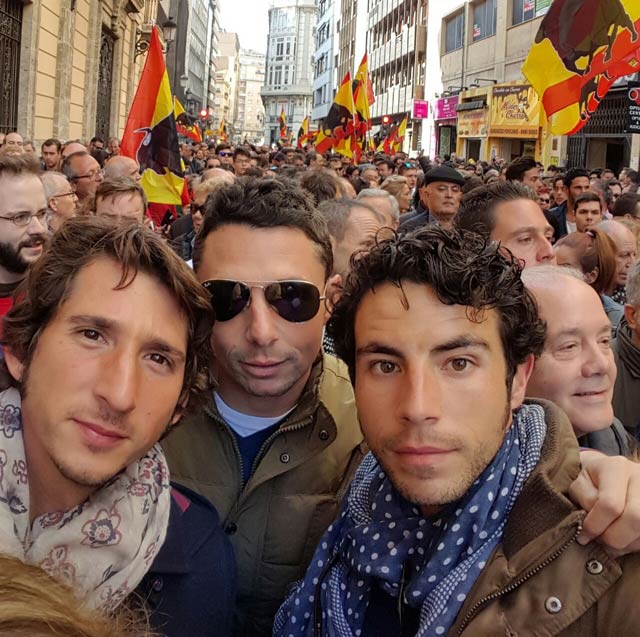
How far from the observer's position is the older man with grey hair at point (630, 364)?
3.44 m

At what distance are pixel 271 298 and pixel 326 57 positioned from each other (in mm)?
91756

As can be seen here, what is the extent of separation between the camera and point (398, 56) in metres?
47.9

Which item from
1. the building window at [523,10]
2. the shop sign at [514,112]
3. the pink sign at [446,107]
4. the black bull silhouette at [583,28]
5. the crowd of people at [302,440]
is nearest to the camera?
the crowd of people at [302,440]

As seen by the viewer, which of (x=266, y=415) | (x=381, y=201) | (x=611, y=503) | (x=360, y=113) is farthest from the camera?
(x=360, y=113)

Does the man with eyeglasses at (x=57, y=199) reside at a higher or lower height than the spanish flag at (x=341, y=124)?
lower

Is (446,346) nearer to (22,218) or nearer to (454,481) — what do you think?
(454,481)

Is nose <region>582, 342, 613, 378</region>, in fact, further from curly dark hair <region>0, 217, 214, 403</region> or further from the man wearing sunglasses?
curly dark hair <region>0, 217, 214, 403</region>

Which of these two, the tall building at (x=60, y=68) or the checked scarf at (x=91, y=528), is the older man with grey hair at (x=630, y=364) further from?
the tall building at (x=60, y=68)

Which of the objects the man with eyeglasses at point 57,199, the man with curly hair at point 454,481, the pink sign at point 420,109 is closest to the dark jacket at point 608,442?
the man with curly hair at point 454,481

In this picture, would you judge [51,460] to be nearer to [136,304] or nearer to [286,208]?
[136,304]

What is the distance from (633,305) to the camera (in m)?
3.54

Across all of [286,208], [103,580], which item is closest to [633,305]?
[286,208]

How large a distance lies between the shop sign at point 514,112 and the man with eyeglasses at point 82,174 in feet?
70.9

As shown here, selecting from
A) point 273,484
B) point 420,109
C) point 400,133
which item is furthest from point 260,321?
point 420,109
